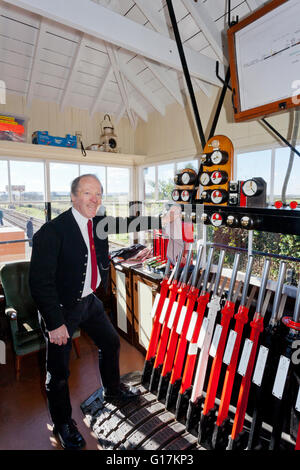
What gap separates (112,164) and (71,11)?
3.35m

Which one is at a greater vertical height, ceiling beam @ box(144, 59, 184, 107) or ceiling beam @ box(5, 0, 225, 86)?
ceiling beam @ box(144, 59, 184, 107)

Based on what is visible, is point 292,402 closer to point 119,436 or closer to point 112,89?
point 119,436

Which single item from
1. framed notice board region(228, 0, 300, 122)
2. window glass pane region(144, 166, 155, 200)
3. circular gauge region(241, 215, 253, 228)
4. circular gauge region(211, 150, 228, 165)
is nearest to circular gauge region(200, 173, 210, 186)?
circular gauge region(211, 150, 228, 165)

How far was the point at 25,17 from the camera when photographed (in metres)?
3.10

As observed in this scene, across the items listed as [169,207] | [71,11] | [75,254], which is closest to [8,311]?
[75,254]

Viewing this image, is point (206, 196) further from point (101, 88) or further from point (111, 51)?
point (101, 88)

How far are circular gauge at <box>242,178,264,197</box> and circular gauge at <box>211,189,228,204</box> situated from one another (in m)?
0.14

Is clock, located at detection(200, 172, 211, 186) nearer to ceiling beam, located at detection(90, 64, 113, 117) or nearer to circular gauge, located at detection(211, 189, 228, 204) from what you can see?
circular gauge, located at detection(211, 189, 228, 204)

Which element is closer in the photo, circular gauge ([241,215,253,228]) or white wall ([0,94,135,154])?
circular gauge ([241,215,253,228])

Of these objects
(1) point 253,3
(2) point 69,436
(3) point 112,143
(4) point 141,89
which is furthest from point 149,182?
(2) point 69,436

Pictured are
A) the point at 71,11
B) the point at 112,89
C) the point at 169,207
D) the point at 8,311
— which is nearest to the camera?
the point at 71,11

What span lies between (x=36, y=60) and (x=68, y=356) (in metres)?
3.71

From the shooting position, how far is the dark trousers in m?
1.64

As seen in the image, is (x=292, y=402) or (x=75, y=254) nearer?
(x=292, y=402)
